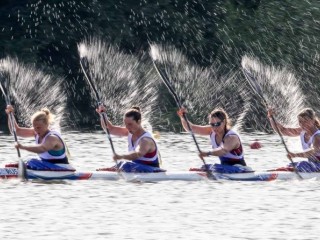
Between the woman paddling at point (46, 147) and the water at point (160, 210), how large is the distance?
458 mm

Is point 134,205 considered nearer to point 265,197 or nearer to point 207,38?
point 265,197

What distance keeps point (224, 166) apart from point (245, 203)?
2908mm

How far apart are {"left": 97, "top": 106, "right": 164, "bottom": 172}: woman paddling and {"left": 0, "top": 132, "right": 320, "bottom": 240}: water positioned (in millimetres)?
515

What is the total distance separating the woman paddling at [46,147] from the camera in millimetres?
22141

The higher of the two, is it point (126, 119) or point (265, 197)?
point (126, 119)

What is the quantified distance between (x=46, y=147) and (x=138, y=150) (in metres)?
1.69

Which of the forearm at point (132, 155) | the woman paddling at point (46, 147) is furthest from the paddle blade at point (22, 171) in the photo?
the forearm at point (132, 155)

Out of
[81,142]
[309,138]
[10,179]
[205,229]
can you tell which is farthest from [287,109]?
[205,229]

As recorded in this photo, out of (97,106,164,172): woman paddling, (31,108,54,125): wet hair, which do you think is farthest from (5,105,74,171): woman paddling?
(97,106,164,172): woman paddling

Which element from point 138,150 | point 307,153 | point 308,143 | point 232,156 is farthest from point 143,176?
point 308,143

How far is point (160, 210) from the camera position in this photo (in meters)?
19.2

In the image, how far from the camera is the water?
17.1 metres

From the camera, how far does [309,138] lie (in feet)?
76.4

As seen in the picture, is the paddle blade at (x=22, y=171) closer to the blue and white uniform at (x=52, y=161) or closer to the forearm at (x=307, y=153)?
the blue and white uniform at (x=52, y=161)
